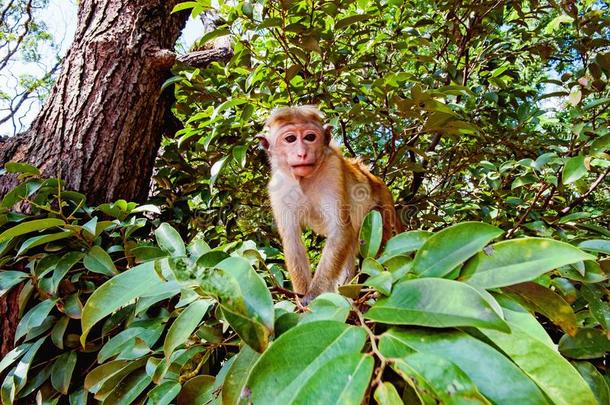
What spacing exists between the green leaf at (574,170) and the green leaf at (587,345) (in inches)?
30.1

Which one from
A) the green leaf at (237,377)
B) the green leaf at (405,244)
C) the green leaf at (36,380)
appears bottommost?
the green leaf at (36,380)

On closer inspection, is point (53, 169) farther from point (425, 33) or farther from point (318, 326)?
point (425, 33)

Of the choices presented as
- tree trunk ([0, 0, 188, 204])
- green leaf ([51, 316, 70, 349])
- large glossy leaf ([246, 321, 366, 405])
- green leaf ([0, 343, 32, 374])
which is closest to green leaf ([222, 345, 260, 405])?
large glossy leaf ([246, 321, 366, 405])

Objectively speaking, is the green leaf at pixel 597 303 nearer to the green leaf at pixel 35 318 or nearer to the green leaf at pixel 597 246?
the green leaf at pixel 597 246

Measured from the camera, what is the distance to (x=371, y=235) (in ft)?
3.96

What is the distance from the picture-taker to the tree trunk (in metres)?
2.50

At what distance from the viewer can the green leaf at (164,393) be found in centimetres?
108

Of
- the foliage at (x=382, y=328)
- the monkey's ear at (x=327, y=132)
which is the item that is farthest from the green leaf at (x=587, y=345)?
the monkey's ear at (x=327, y=132)

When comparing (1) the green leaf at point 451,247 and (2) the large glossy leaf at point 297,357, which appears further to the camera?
(1) the green leaf at point 451,247

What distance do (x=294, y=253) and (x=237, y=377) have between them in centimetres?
175

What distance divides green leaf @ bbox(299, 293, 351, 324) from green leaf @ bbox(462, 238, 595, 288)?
235 mm

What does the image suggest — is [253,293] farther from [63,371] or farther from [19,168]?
[19,168]

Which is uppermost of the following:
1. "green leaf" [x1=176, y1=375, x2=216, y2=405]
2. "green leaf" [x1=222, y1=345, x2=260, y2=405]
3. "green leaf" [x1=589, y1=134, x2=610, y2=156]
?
"green leaf" [x1=589, y1=134, x2=610, y2=156]

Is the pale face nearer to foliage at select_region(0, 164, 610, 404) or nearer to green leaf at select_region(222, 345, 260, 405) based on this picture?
foliage at select_region(0, 164, 610, 404)
